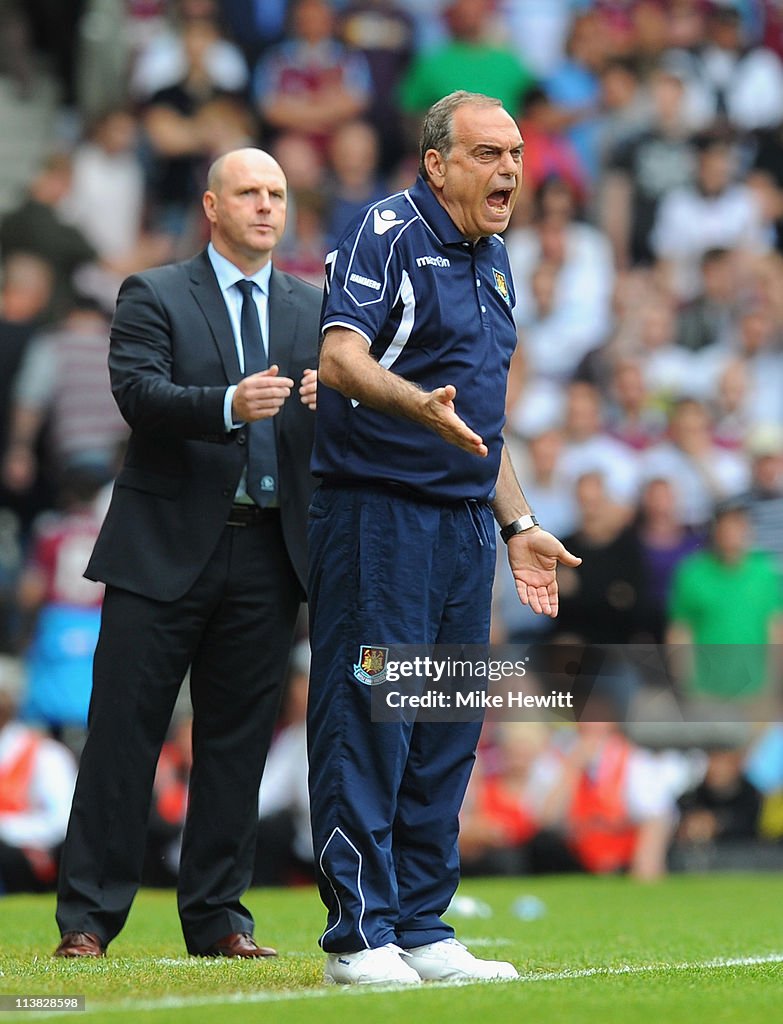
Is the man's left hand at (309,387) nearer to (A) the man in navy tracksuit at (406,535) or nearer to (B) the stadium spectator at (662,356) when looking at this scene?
(A) the man in navy tracksuit at (406,535)

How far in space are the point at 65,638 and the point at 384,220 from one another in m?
6.14

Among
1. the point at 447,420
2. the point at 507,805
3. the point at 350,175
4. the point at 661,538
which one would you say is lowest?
the point at 507,805

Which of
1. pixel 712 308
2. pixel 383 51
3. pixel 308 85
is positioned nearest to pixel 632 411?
pixel 712 308

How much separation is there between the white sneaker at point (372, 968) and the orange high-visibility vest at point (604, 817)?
6.52 m

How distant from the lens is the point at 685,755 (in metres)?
12.0

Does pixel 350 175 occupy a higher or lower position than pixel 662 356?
higher

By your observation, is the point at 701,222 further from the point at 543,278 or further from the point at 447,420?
the point at 447,420

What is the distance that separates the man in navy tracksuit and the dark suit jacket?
2.75 feet

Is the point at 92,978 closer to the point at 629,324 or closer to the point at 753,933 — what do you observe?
the point at 753,933

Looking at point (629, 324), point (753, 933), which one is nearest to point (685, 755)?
point (629, 324)

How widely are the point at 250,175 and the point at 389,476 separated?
158 centimetres

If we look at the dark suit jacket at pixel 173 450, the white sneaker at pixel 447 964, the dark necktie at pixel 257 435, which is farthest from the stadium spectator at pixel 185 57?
the white sneaker at pixel 447 964

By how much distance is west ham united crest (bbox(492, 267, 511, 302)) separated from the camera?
5.57 meters

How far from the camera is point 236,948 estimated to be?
244 inches
